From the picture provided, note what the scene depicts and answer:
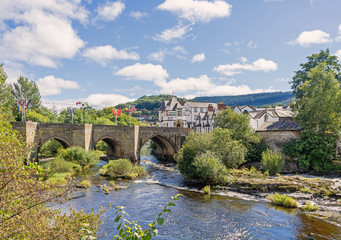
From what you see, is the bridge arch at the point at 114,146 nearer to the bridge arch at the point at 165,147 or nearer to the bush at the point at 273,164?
the bridge arch at the point at 165,147

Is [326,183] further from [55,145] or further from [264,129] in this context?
[55,145]

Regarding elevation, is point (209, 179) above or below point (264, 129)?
below

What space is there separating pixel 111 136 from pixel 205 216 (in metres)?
29.7

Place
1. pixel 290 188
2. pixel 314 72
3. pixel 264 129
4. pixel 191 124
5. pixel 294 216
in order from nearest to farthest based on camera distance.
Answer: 1. pixel 294 216
2. pixel 290 188
3. pixel 314 72
4. pixel 264 129
5. pixel 191 124

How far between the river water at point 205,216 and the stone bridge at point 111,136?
44.9 ft

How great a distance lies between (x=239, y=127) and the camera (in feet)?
126

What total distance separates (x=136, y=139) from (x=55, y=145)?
1629 centimetres

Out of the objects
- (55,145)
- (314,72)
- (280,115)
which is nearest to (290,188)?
(314,72)

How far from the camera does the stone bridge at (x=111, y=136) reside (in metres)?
34.5

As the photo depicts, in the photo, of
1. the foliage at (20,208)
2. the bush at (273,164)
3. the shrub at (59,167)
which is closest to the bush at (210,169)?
the bush at (273,164)

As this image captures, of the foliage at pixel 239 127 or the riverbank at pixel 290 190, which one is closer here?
the riverbank at pixel 290 190

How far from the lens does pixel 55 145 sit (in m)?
45.4

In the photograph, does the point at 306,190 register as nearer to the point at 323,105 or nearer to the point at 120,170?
the point at 323,105

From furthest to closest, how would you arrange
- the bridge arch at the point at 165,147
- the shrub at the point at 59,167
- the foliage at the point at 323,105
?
the bridge arch at the point at 165,147 < the foliage at the point at 323,105 < the shrub at the point at 59,167
